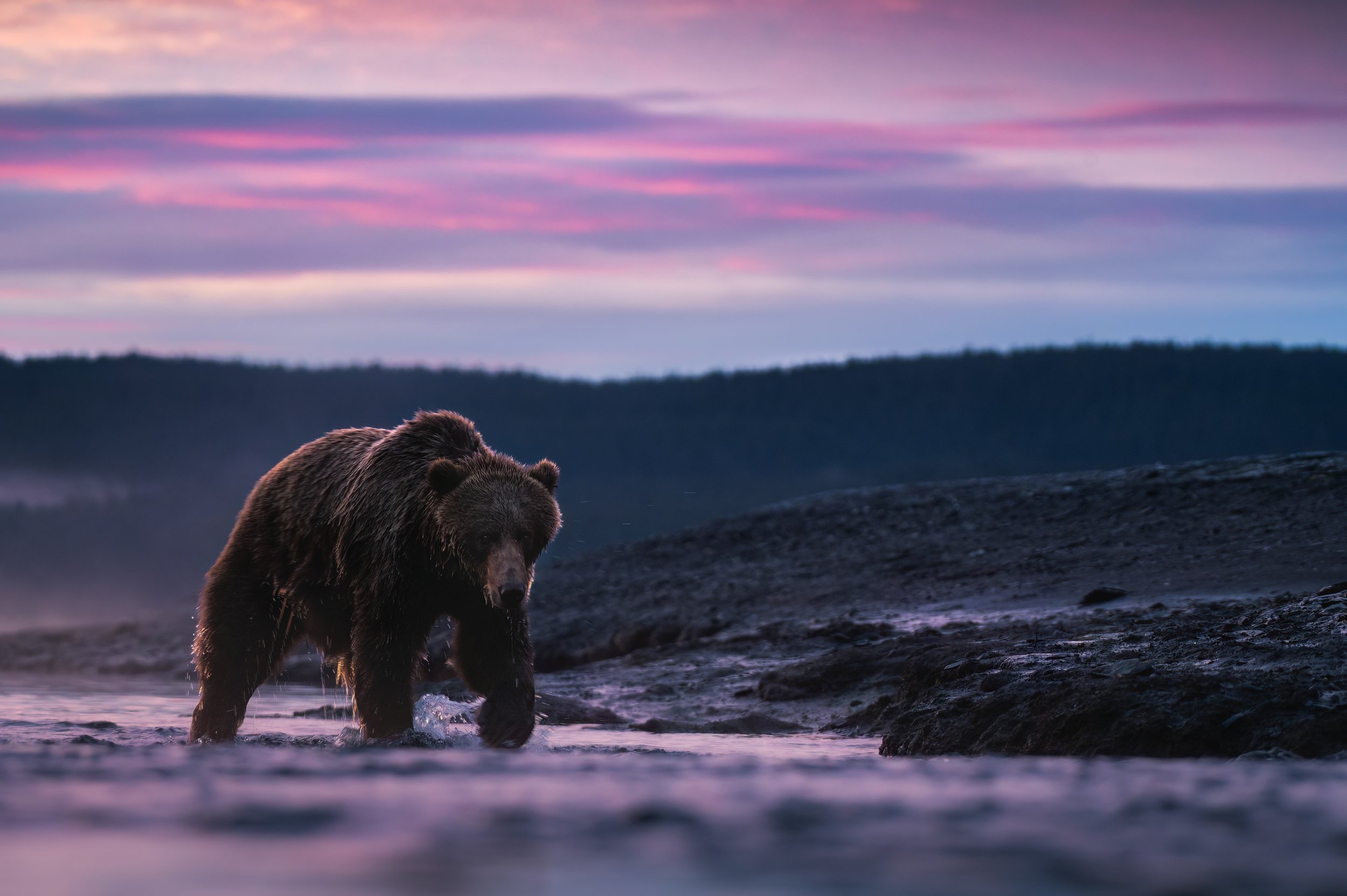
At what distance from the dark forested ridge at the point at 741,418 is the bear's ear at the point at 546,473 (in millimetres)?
39028

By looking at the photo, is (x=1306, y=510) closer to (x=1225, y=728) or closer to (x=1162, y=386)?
(x=1225, y=728)

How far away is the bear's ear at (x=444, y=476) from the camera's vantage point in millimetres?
8133

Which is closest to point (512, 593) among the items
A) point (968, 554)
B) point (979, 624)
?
point (979, 624)

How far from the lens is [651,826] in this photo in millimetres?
3061

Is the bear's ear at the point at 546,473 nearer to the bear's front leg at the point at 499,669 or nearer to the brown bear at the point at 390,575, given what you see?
the brown bear at the point at 390,575

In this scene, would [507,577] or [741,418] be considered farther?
[741,418]

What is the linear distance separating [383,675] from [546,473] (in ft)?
5.08

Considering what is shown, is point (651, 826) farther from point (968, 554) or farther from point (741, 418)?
point (741, 418)

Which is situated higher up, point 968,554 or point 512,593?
point 512,593

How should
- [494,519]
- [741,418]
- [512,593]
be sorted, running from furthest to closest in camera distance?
[741,418], [494,519], [512,593]

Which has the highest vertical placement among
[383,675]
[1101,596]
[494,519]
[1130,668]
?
[494,519]

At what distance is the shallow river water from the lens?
253cm

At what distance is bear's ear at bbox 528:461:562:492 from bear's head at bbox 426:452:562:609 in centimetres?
9

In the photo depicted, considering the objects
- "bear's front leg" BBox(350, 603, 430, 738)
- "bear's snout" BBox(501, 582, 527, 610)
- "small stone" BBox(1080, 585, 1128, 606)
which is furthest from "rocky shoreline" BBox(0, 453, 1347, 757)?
"bear's front leg" BBox(350, 603, 430, 738)
